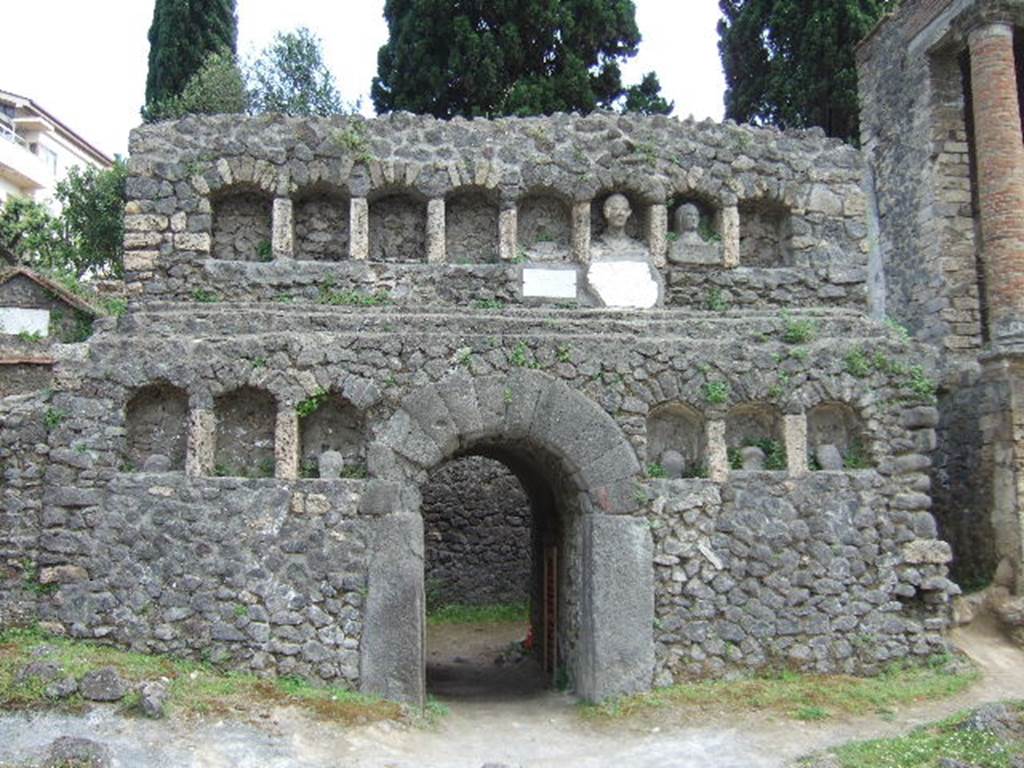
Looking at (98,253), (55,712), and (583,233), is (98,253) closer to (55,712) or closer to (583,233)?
(583,233)

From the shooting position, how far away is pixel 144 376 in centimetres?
990

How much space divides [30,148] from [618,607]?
36.6 meters

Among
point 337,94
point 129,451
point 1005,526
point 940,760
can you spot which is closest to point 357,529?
point 129,451

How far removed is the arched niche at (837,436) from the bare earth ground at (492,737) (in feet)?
7.92

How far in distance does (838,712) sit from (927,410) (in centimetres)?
322

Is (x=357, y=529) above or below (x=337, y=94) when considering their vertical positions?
below

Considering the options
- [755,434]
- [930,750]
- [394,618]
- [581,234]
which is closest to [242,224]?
[581,234]

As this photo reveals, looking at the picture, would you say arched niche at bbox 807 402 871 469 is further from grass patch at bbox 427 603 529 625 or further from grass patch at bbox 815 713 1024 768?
grass patch at bbox 427 603 529 625

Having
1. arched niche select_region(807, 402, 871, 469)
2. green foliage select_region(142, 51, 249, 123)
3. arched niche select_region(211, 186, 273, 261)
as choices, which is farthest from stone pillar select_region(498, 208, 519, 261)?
green foliage select_region(142, 51, 249, 123)

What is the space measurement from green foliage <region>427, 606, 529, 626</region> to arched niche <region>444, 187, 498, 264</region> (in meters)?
6.68

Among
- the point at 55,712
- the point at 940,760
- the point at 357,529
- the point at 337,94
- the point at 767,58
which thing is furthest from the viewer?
the point at 337,94

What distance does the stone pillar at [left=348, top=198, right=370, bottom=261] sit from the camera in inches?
454

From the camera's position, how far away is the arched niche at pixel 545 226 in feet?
39.2

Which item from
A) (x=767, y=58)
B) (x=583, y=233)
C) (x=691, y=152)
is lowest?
(x=583, y=233)
